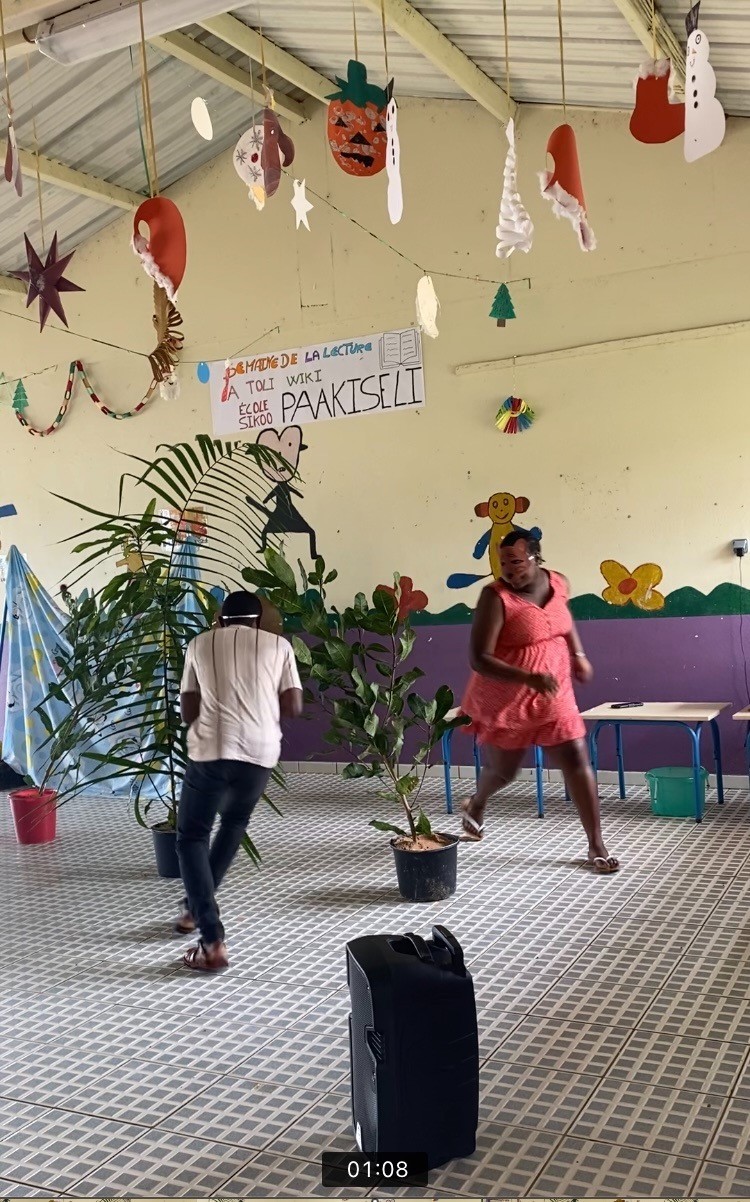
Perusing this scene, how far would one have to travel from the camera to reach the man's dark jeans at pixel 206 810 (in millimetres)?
3678

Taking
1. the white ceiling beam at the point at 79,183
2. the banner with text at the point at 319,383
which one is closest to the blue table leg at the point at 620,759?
the banner with text at the point at 319,383

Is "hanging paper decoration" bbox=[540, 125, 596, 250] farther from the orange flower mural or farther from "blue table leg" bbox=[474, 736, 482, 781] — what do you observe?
"blue table leg" bbox=[474, 736, 482, 781]

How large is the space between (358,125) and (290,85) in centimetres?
403

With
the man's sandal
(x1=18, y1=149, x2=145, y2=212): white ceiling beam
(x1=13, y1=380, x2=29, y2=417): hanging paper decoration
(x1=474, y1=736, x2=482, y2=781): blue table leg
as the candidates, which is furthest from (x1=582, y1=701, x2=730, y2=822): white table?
(x1=13, y1=380, x2=29, y2=417): hanging paper decoration

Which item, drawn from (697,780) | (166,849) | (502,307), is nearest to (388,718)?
(166,849)

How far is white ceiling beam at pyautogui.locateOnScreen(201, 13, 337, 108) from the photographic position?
17.7 ft

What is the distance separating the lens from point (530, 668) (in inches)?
181

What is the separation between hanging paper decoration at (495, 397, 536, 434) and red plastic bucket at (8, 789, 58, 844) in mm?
3490

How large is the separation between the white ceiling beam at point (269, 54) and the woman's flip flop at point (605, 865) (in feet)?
12.4

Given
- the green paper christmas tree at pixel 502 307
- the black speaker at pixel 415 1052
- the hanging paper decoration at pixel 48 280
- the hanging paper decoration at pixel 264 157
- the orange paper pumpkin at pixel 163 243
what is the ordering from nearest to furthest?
the black speaker at pixel 415 1052, the orange paper pumpkin at pixel 163 243, the hanging paper decoration at pixel 264 157, the hanging paper decoration at pixel 48 280, the green paper christmas tree at pixel 502 307

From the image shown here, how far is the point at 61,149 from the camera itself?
701 cm
